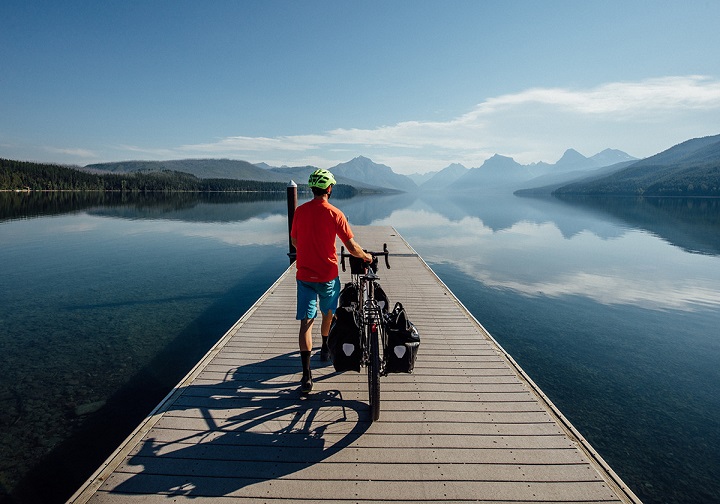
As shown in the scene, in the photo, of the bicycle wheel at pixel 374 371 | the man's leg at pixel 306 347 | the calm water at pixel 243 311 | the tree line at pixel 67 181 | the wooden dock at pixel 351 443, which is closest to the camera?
the wooden dock at pixel 351 443

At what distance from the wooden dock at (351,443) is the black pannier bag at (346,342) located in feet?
2.68

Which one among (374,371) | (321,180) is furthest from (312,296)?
(321,180)

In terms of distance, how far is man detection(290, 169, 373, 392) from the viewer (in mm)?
4648

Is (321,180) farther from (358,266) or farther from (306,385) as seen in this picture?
(306,385)

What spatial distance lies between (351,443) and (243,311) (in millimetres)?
10039

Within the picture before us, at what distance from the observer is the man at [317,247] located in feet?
15.3

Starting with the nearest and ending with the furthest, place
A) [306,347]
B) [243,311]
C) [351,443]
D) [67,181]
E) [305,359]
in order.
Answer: [351,443]
[306,347]
[305,359]
[243,311]
[67,181]

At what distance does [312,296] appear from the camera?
495 centimetres

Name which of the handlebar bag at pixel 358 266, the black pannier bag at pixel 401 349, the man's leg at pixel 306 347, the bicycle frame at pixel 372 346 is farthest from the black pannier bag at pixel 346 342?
the handlebar bag at pixel 358 266

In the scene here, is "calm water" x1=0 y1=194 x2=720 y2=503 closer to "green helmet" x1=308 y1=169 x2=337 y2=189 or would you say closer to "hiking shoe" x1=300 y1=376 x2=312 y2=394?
"hiking shoe" x1=300 y1=376 x2=312 y2=394

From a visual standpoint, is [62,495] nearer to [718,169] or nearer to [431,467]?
[431,467]

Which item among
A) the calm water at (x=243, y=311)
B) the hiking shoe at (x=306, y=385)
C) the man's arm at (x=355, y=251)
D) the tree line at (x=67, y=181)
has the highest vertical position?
the tree line at (x=67, y=181)

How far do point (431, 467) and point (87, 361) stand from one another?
9118 mm

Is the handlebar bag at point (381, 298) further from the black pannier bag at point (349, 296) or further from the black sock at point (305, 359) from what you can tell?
the black sock at point (305, 359)
